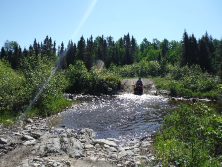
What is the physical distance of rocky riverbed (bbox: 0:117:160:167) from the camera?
6820mm

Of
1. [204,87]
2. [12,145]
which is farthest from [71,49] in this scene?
[12,145]

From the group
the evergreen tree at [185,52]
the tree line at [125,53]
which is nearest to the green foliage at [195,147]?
the tree line at [125,53]

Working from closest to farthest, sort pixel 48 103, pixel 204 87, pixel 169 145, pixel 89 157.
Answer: pixel 169 145 → pixel 89 157 → pixel 48 103 → pixel 204 87

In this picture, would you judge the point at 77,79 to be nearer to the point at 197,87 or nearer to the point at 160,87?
the point at 160,87

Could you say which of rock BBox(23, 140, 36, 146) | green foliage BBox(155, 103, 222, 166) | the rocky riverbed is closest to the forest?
green foliage BBox(155, 103, 222, 166)

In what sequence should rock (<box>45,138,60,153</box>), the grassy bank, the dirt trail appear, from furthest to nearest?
the dirt trail → the grassy bank → rock (<box>45,138,60,153</box>)

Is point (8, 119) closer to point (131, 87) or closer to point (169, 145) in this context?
point (169, 145)

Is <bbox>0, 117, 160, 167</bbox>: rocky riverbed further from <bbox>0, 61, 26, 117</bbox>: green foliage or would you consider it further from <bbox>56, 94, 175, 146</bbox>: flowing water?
<bbox>0, 61, 26, 117</bbox>: green foliage

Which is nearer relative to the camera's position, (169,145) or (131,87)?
(169,145)

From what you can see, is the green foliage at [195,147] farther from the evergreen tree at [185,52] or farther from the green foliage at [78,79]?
the evergreen tree at [185,52]

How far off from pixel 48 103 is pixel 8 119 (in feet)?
14.2

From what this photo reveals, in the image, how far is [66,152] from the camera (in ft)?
26.0

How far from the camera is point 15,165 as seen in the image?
6.54 m

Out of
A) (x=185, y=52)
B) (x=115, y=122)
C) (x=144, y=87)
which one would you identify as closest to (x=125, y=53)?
(x=185, y=52)
